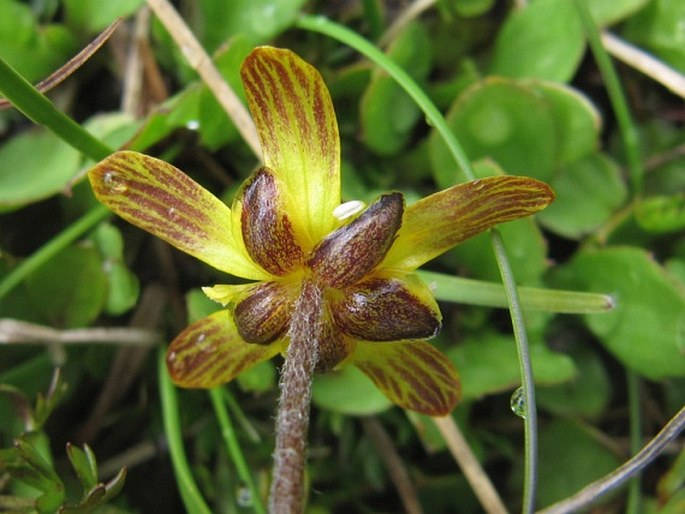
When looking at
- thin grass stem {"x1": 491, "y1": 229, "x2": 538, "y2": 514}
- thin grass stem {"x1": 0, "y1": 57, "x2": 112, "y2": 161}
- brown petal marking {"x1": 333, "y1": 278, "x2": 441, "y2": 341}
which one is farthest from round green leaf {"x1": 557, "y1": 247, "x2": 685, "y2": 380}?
thin grass stem {"x1": 0, "y1": 57, "x2": 112, "y2": 161}

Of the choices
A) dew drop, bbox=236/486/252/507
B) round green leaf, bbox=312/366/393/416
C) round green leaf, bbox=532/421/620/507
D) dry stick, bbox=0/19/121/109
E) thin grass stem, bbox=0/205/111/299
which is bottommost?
round green leaf, bbox=532/421/620/507

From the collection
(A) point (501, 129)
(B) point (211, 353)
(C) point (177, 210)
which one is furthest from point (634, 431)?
(C) point (177, 210)

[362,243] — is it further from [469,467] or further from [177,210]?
[469,467]

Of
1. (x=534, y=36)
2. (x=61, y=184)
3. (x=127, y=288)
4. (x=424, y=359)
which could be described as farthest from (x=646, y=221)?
(x=61, y=184)

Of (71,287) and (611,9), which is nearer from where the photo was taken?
(71,287)

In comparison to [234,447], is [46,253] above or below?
above

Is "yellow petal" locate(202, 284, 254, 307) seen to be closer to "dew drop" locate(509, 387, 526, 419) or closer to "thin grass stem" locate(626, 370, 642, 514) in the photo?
"dew drop" locate(509, 387, 526, 419)
